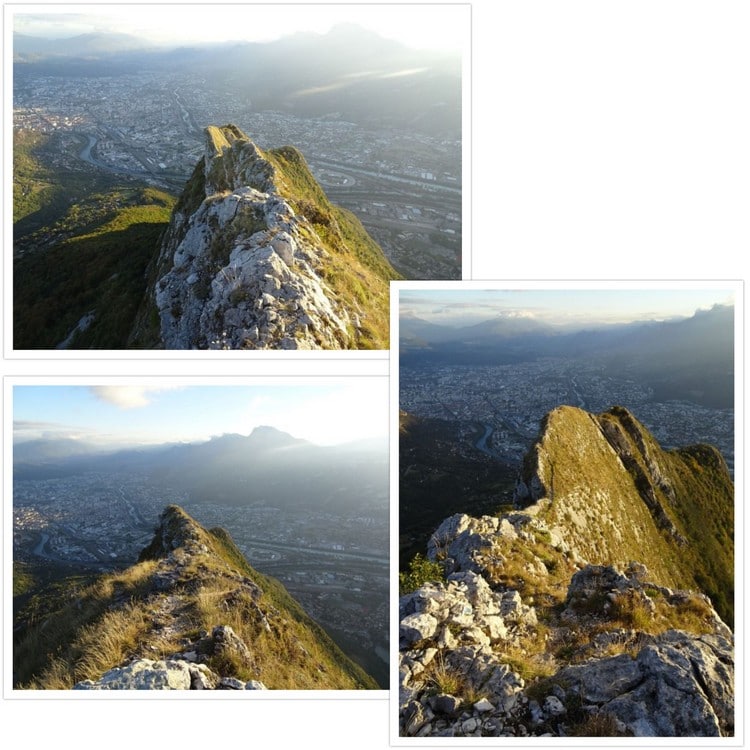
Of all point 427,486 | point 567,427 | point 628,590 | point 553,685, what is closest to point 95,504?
point 427,486

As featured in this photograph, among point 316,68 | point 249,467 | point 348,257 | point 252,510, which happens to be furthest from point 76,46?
point 252,510

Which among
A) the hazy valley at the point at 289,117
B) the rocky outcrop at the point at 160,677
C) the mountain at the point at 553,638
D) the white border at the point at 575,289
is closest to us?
the mountain at the point at 553,638

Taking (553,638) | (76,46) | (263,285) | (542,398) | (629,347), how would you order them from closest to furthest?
1. (553,638)
2. (629,347)
3. (542,398)
4. (263,285)
5. (76,46)

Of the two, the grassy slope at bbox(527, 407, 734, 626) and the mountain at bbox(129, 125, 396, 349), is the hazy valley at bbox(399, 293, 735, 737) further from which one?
the mountain at bbox(129, 125, 396, 349)

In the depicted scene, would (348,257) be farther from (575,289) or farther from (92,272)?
(92,272)

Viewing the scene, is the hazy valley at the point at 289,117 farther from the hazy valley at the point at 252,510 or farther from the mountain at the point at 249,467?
the hazy valley at the point at 252,510

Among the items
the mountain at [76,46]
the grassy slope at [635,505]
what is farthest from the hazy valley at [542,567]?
the mountain at [76,46]

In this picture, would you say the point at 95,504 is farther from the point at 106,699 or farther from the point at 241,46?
the point at 241,46
